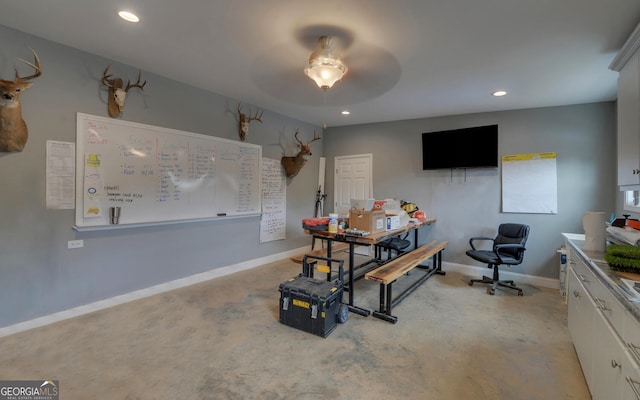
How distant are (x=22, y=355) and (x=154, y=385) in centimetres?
124

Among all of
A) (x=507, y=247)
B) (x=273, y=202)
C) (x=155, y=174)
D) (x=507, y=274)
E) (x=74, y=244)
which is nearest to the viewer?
(x=74, y=244)

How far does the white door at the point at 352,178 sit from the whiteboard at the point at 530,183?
7.36 feet

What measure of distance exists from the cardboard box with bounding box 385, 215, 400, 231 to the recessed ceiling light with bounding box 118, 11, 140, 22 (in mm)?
3082

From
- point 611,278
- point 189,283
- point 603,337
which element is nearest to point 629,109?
point 611,278

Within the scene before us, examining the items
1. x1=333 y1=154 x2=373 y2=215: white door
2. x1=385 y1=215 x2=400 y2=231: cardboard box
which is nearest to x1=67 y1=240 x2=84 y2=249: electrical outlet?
x1=385 y1=215 x2=400 y2=231: cardboard box

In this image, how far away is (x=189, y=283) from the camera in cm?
369

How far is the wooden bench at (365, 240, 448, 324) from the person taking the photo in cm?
279

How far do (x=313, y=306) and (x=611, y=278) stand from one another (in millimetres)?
2010

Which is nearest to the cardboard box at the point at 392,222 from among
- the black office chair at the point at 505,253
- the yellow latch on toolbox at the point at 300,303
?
the black office chair at the point at 505,253

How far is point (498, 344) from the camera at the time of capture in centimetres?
242

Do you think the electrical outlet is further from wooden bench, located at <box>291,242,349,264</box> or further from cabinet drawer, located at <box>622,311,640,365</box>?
cabinet drawer, located at <box>622,311,640,365</box>

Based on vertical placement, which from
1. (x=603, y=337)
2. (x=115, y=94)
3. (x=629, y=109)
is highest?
(x=115, y=94)

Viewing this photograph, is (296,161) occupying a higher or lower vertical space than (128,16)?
lower

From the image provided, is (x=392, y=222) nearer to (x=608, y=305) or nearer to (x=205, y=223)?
(x=608, y=305)
